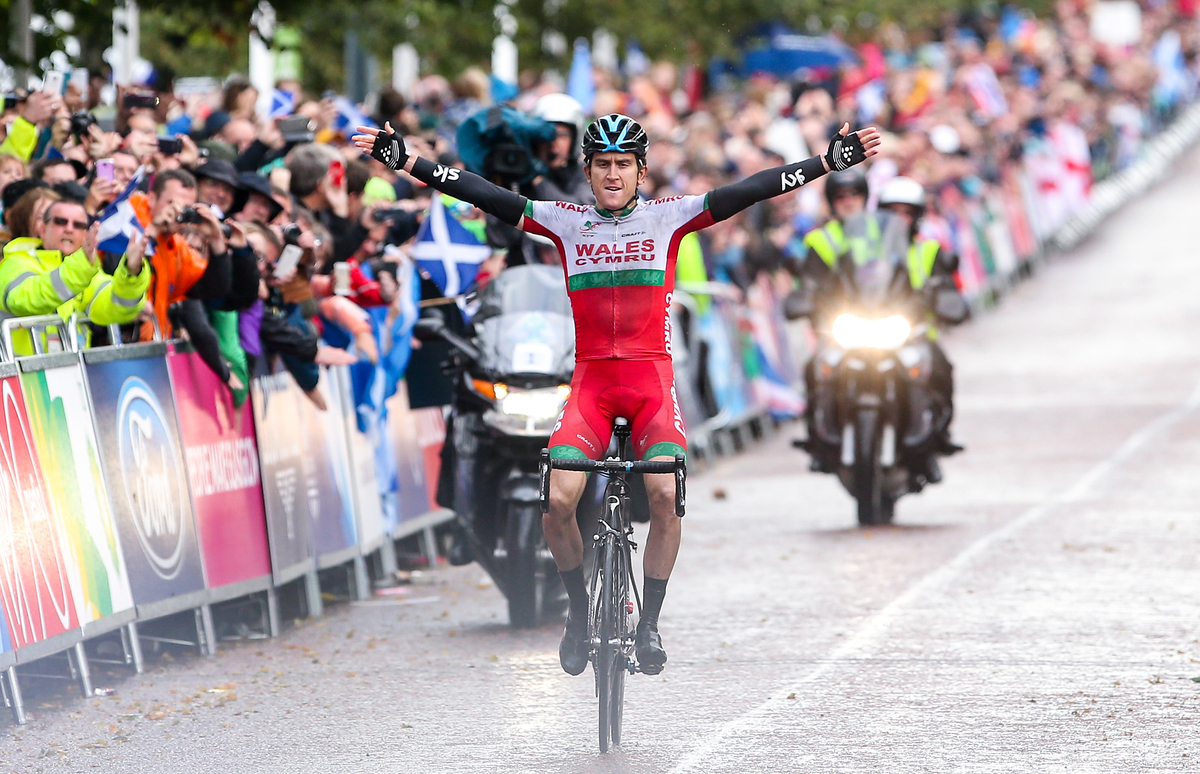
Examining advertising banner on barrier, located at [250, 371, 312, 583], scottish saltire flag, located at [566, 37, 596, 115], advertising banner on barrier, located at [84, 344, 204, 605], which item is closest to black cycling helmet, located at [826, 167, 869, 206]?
advertising banner on barrier, located at [250, 371, 312, 583]

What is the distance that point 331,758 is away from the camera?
7.74 meters

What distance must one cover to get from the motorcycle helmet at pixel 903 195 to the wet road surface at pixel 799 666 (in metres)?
2.06

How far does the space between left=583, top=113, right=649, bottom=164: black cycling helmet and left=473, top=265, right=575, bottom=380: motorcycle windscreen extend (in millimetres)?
2113

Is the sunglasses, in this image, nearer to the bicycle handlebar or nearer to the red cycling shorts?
the red cycling shorts

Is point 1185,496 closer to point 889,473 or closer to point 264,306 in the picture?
point 889,473

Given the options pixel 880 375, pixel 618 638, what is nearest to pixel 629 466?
pixel 618 638

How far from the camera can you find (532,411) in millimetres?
10414

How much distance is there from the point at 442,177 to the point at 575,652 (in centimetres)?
185

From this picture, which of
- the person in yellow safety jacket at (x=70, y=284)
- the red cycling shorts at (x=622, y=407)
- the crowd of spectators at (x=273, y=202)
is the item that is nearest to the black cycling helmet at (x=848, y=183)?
the crowd of spectators at (x=273, y=202)

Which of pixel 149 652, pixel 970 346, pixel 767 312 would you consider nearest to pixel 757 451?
pixel 767 312

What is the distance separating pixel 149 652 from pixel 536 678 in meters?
2.14

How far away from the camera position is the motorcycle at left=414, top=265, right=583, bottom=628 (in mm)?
10438

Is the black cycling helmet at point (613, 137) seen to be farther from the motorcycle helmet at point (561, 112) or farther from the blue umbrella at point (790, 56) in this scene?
the blue umbrella at point (790, 56)

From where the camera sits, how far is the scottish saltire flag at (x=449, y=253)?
41.3 feet
